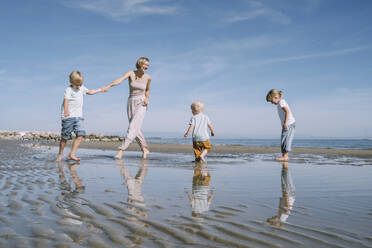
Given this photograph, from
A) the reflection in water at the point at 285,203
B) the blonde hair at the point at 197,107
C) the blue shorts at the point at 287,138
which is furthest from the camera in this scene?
the blue shorts at the point at 287,138

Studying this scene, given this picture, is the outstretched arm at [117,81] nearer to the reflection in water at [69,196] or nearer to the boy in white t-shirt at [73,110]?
the boy in white t-shirt at [73,110]

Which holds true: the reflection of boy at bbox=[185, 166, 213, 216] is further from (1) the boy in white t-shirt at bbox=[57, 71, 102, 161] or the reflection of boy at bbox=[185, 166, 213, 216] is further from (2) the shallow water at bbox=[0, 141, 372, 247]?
(1) the boy in white t-shirt at bbox=[57, 71, 102, 161]

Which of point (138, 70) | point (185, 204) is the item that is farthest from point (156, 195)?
point (138, 70)

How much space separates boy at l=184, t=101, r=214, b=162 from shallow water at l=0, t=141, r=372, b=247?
377 cm

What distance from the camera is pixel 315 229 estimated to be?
7.39ft

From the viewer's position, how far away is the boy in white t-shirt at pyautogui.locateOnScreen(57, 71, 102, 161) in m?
7.01

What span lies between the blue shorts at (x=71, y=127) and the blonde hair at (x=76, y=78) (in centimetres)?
80

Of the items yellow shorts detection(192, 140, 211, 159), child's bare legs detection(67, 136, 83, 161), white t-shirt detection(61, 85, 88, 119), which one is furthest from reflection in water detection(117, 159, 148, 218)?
yellow shorts detection(192, 140, 211, 159)

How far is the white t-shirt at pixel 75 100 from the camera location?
278 inches

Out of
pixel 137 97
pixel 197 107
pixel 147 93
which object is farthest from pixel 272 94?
pixel 137 97

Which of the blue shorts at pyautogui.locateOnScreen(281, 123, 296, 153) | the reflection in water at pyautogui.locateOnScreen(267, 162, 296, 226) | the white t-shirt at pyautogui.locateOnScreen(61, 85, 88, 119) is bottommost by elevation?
the reflection in water at pyautogui.locateOnScreen(267, 162, 296, 226)

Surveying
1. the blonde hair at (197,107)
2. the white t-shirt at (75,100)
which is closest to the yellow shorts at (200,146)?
the blonde hair at (197,107)

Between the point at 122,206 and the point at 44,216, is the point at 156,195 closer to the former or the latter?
the point at 122,206

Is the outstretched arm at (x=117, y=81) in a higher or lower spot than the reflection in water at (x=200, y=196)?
higher
